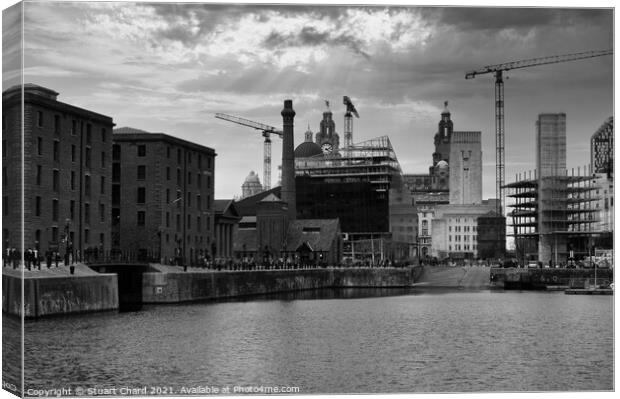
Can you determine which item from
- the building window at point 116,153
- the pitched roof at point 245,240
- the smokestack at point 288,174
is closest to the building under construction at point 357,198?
the smokestack at point 288,174

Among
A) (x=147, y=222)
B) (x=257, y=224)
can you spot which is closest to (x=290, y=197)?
(x=257, y=224)

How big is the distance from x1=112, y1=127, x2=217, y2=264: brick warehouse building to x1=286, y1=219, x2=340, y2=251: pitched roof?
3677 cm

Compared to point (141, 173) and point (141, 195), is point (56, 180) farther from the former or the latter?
point (141, 195)

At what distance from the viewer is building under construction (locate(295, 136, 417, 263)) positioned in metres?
125

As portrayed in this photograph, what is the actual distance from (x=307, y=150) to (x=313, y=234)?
1554 cm

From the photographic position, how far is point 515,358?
138 feet

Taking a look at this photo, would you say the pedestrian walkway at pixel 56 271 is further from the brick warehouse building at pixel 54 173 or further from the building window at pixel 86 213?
the building window at pixel 86 213

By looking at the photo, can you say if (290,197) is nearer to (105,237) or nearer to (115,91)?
(105,237)

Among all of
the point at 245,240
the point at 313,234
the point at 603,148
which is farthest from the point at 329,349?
the point at 245,240

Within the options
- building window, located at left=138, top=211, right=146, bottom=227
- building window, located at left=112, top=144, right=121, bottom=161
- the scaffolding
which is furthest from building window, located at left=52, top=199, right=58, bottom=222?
building window, located at left=138, top=211, right=146, bottom=227

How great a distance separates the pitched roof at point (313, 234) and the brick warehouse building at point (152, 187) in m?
36.8

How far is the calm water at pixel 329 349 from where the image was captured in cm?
3588

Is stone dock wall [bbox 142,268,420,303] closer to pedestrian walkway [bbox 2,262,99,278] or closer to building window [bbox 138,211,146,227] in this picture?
building window [bbox 138,211,146,227]

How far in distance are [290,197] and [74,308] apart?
84.6 metres
